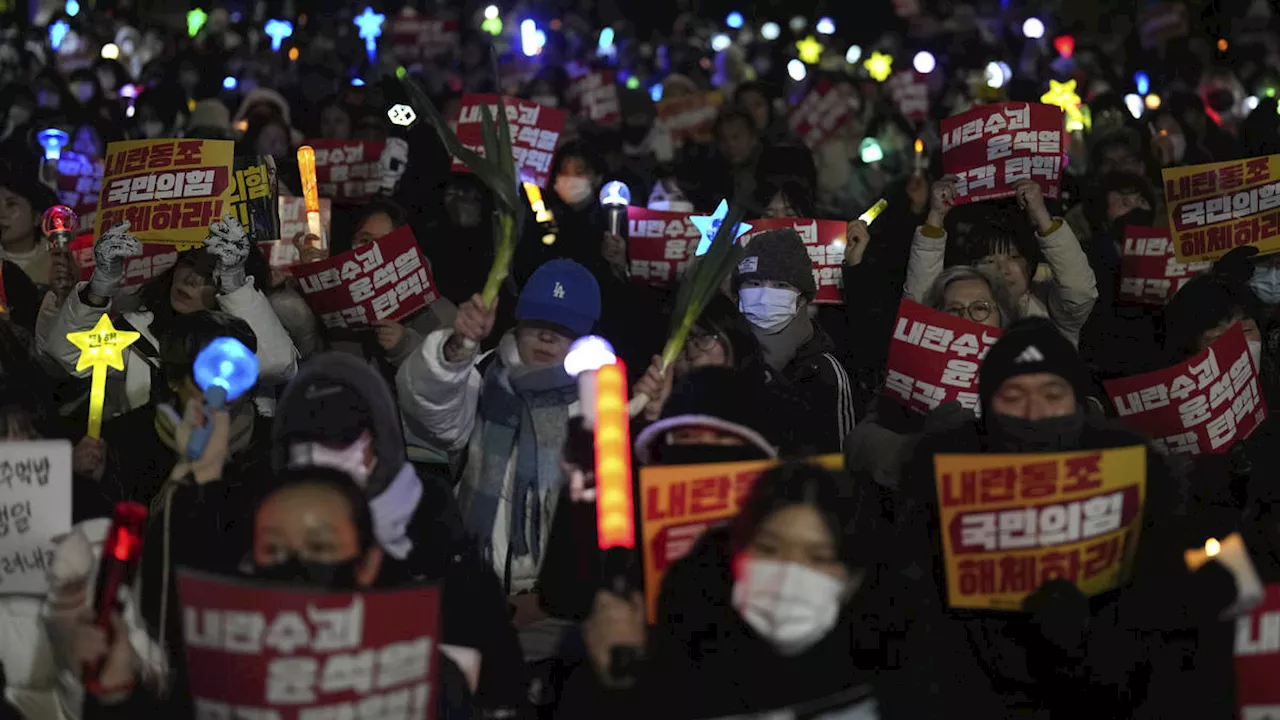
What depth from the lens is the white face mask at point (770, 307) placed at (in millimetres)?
6215

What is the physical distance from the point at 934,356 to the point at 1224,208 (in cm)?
204

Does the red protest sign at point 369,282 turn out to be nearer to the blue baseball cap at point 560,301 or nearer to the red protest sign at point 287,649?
the blue baseball cap at point 560,301

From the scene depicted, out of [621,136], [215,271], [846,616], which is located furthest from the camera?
[621,136]

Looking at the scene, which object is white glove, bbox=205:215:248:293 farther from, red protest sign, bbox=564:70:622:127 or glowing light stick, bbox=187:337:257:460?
red protest sign, bbox=564:70:622:127

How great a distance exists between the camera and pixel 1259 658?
4.14 metres

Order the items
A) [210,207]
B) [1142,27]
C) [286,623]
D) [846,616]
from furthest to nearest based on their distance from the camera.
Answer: [1142,27]
[210,207]
[846,616]
[286,623]

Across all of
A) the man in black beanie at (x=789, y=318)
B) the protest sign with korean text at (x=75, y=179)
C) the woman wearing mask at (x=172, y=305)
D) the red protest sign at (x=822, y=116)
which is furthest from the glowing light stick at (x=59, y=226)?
the red protest sign at (x=822, y=116)

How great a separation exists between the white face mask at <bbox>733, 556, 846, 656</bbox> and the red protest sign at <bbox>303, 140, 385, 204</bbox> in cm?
558

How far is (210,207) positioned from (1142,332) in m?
4.19

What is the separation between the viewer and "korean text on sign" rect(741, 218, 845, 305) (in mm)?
7281

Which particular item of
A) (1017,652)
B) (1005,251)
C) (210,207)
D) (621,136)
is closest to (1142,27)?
(621,136)

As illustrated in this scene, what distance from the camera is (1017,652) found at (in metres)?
4.51

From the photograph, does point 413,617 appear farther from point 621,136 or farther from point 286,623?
point 621,136

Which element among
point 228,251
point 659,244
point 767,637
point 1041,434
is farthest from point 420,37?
point 767,637
